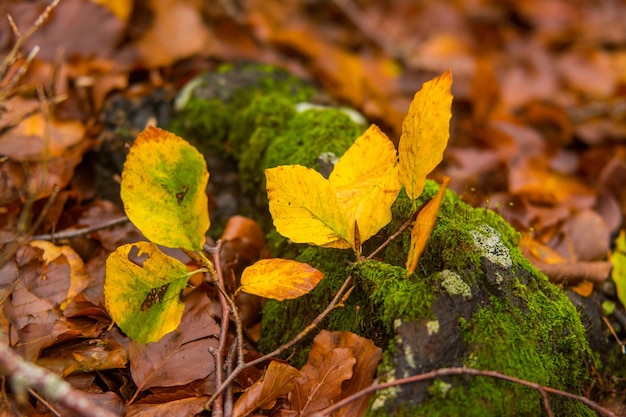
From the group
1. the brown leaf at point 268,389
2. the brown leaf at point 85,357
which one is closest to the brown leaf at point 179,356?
the brown leaf at point 85,357

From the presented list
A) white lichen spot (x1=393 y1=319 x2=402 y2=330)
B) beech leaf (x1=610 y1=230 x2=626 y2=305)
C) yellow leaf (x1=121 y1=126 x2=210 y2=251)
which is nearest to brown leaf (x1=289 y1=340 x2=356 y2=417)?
white lichen spot (x1=393 y1=319 x2=402 y2=330)

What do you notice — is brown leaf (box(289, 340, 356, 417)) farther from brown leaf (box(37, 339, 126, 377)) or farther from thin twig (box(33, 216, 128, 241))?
thin twig (box(33, 216, 128, 241))

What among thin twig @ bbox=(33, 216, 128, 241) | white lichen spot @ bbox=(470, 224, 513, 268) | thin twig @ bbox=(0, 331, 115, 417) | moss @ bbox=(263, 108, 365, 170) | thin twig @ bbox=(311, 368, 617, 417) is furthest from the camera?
moss @ bbox=(263, 108, 365, 170)

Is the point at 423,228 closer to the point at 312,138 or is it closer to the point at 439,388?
the point at 439,388

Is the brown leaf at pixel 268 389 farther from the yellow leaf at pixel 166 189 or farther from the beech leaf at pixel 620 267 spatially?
the beech leaf at pixel 620 267

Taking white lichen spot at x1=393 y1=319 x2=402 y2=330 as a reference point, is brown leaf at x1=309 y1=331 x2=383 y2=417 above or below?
below

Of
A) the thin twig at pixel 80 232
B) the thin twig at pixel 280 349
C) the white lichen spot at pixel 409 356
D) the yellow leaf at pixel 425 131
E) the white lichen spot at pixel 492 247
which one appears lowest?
the thin twig at pixel 80 232

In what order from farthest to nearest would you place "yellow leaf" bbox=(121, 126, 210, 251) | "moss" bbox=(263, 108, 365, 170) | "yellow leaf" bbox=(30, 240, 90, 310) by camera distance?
"moss" bbox=(263, 108, 365, 170), "yellow leaf" bbox=(30, 240, 90, 310), "yellow leaf" bbox=(121, 126, 210, 251)
